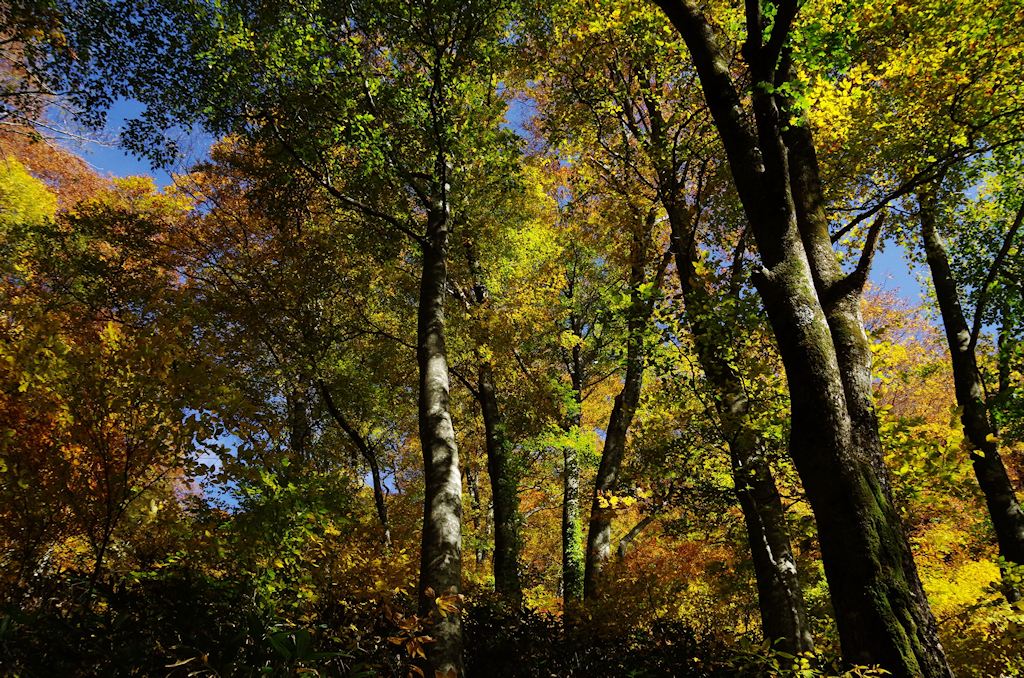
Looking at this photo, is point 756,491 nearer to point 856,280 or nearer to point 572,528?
point 856,280

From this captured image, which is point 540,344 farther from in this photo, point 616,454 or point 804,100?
point 804,100

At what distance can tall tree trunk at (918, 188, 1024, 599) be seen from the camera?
21.5 ft

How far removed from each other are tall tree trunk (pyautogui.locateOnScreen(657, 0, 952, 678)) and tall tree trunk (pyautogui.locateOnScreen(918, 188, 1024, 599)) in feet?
11.3

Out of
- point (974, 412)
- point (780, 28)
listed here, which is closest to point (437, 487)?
point (780, 28)

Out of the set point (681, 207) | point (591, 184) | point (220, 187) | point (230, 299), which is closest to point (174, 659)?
point (681, 207)

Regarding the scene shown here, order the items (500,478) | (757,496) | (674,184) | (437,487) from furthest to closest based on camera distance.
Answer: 1. (500,478)
2. (674,184)
3. (757,496)
4. (437,487)

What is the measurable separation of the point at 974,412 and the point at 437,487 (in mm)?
7480

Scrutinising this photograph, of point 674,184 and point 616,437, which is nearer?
point 674,184

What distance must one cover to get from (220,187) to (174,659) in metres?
14.1

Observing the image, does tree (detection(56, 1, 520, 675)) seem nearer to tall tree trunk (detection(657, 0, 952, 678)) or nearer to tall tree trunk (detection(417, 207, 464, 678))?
tall tree trunk (detection(417, 207, 464, 678))

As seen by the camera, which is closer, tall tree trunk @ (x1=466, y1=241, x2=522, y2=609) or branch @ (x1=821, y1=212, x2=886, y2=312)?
branch @ (x1=821, y1=212, x2=886, y2=312)

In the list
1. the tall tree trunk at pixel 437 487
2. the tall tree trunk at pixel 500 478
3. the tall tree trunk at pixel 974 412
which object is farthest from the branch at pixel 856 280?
the tall tree trunk at pixel 500 478

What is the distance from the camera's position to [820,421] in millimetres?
2963

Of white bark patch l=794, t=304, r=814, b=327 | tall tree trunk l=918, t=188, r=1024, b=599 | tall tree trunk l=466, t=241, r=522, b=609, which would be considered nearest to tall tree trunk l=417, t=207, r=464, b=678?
white bark patch l=794, t=304, r=814, b=327
